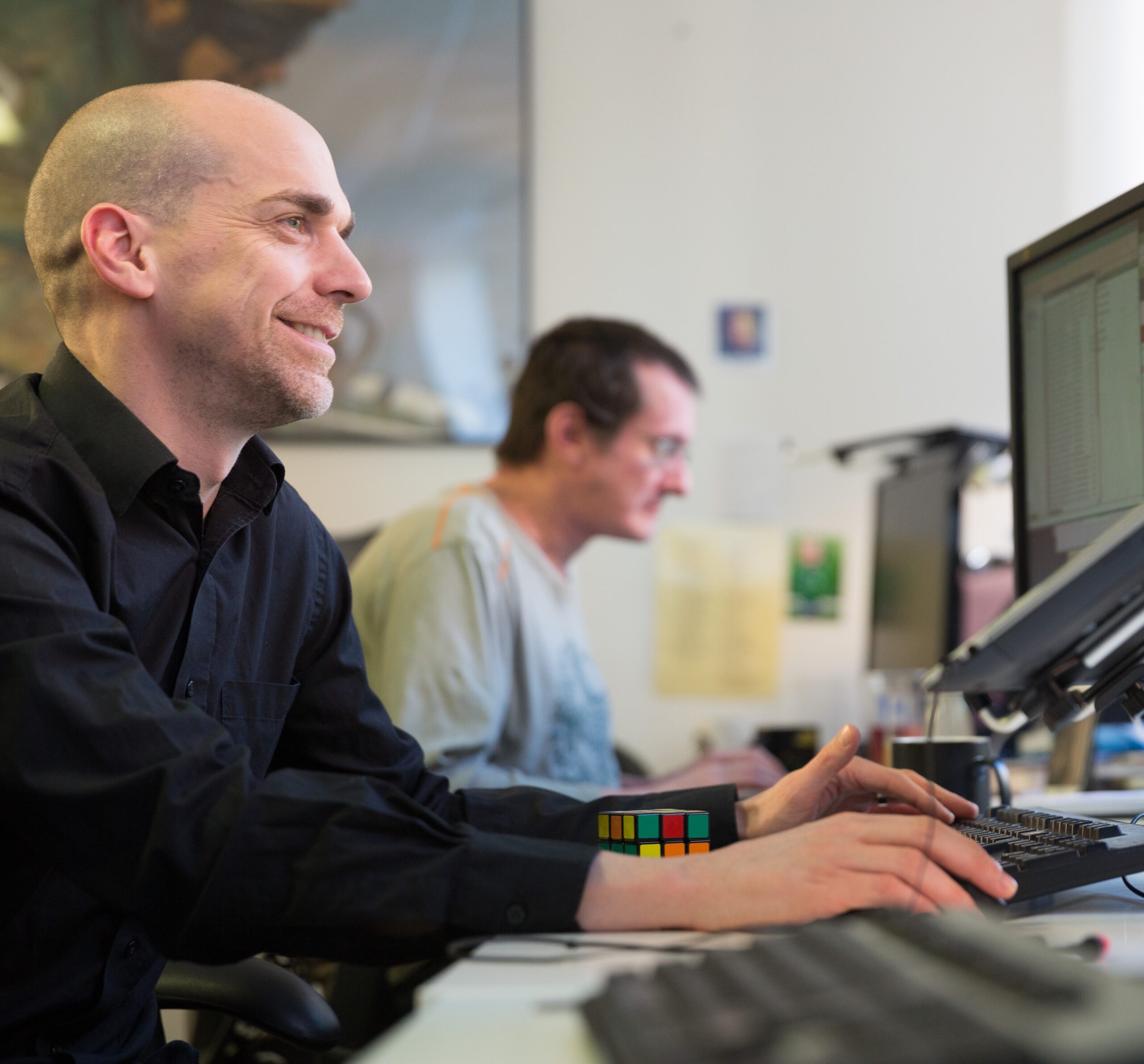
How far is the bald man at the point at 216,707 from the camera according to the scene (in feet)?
2.15

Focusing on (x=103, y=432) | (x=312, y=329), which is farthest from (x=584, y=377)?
(x=103, y=432)

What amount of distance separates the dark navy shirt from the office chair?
0.10 ft

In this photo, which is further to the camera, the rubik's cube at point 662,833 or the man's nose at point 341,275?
the man's nose at point 341,275

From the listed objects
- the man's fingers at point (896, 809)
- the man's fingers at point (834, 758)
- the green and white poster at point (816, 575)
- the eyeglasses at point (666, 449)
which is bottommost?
the man's fingers at point (896, 809)

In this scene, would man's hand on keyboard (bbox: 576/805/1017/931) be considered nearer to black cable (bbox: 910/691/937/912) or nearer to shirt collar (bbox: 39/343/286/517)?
black cable (bbox: 910/691/937/912)

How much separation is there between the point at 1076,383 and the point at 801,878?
0.66m

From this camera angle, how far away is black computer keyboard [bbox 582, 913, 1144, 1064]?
14.6 inches

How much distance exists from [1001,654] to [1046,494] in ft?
1.32

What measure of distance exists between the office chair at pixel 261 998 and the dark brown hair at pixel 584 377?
3.93ft

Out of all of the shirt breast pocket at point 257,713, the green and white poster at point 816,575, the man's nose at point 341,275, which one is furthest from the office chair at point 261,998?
the green and white poster at point 816,575

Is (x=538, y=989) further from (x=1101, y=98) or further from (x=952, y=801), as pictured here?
(x=1101, y=98)

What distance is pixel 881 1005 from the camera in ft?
1.36

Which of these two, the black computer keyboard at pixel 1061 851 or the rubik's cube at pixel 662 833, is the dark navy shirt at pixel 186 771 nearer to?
the rubik's cube at pixel 662 833

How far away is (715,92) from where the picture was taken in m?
2.61
